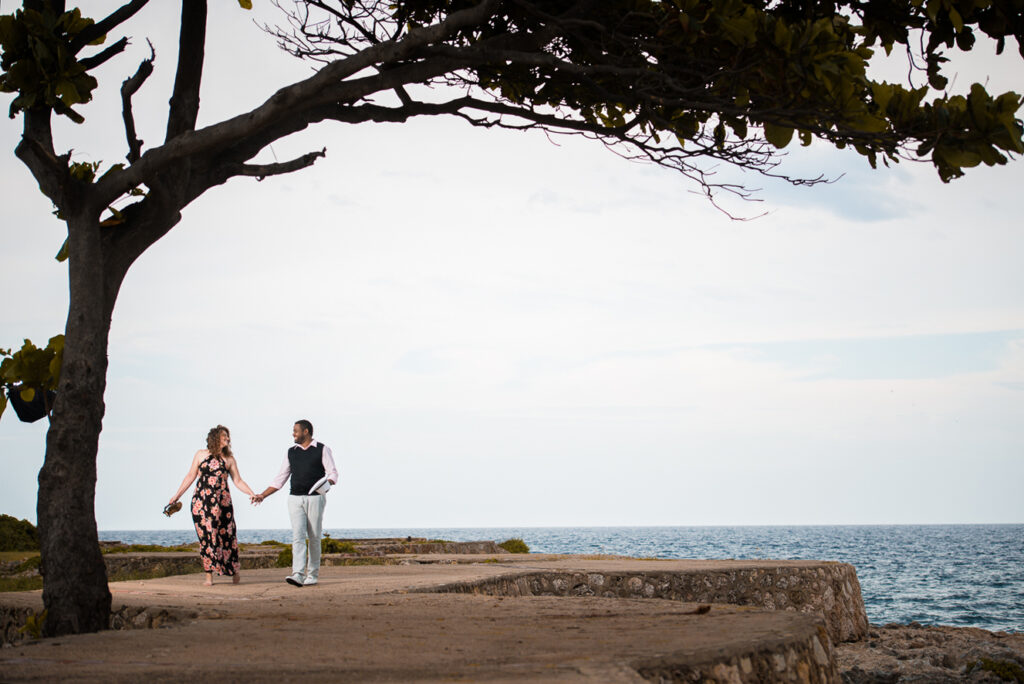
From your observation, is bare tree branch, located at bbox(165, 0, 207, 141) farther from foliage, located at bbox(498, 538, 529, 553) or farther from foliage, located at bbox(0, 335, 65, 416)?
foliage, located at bbox(498, 538, 529, 553)

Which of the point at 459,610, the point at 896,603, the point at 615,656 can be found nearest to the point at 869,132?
the point at 615,656

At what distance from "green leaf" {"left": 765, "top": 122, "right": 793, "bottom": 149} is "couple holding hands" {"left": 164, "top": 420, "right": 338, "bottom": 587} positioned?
19.9ft

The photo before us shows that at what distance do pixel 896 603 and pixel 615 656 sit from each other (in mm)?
32065

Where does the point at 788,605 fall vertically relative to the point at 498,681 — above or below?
below

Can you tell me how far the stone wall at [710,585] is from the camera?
484 inches

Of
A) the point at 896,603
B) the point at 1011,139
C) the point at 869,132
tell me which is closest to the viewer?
the point at 1011,139

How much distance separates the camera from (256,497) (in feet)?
35.4

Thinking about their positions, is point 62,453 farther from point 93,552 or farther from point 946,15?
point 946,15

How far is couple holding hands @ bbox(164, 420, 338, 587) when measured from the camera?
1055cm

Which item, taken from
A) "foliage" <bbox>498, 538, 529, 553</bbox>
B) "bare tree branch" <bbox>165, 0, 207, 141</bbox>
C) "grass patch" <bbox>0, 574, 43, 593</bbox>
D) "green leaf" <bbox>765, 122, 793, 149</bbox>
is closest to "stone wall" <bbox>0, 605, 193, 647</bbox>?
"bare tree branch" <bbox>165, 0, 207, 141</bbox>

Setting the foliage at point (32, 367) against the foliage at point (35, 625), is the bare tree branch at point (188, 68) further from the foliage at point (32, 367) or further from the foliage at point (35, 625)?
the foliage at point (35, 625)

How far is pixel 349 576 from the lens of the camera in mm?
12672

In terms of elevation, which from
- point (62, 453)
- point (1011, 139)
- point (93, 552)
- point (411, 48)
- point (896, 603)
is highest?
point (411, 48)

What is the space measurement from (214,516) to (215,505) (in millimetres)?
140
